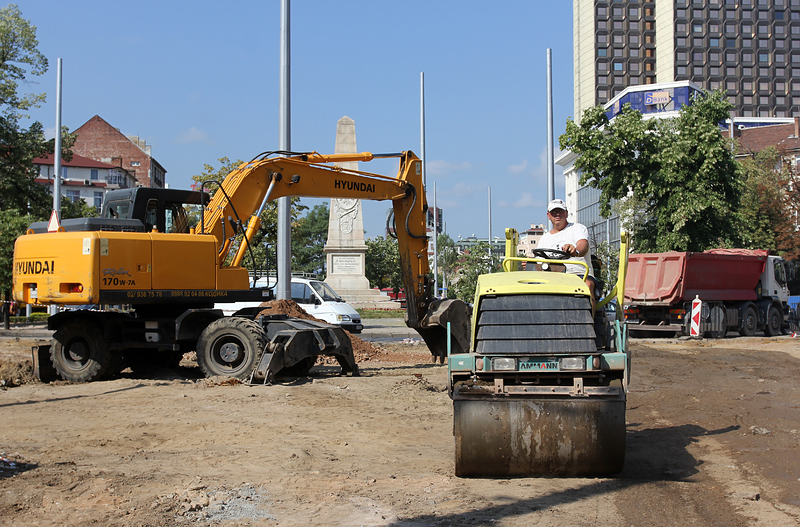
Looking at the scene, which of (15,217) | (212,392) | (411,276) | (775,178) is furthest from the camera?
(775,178)

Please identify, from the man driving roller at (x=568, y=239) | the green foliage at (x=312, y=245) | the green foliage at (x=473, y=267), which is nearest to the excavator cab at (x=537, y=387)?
the man driving roller at (x=568, y=239)

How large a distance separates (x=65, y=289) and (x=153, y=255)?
1.33m

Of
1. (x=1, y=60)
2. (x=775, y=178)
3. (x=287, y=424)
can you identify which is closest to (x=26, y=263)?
(x=287, y=424)

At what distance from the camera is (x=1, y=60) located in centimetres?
3497

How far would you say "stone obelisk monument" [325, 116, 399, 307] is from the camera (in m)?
36.6

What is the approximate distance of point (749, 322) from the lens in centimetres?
2603

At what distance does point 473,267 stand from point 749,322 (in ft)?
32.4

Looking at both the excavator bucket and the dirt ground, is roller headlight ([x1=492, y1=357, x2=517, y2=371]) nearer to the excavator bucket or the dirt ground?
the dirt ground

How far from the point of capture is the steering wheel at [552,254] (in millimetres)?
7266

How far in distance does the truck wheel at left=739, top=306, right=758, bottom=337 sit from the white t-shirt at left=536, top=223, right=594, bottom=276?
20.7m

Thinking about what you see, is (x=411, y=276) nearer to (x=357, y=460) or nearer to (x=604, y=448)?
(x=357, y=460)

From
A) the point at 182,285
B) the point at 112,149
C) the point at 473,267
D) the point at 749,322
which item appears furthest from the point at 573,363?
the point at 112,149

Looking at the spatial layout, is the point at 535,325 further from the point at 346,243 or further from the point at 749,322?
the point at 346,243

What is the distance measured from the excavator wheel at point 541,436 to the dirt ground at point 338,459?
16 cm
